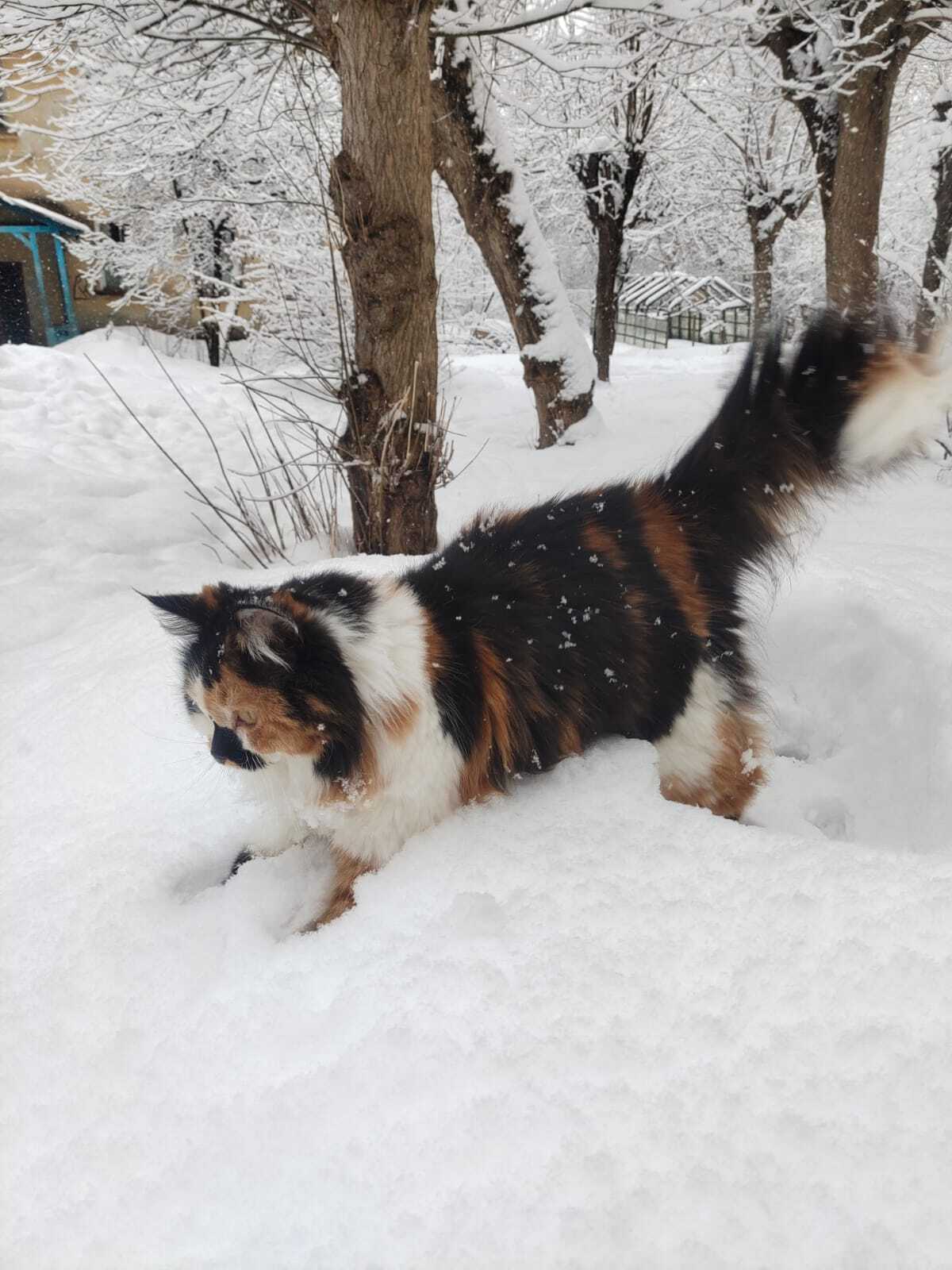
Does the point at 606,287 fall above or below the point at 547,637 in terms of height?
above

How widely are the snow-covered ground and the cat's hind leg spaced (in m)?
0.17

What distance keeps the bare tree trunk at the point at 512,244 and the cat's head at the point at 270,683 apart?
5543mm

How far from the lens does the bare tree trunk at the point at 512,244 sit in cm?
627

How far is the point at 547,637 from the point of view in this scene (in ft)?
A: 6.20

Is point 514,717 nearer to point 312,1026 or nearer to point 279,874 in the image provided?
point 279,874

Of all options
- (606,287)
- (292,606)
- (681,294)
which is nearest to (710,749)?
(292,606)

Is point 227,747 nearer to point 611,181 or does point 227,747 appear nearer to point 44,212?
point 611,181

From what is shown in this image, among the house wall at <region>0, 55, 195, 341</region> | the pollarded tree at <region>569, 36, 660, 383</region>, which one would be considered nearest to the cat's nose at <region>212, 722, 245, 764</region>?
the pollarded tree at <region>569, 36, 660, 383</region>

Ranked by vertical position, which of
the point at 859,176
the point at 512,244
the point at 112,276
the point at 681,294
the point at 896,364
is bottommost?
the point at 896,364

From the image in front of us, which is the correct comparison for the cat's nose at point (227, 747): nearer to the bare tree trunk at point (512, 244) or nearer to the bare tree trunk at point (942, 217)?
the bare tree trunk at point (512, 244)

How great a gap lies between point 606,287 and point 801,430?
35.6 feet

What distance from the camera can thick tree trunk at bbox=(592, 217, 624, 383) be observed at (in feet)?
37.2

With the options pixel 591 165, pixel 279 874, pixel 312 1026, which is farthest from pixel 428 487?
pixel 591 165

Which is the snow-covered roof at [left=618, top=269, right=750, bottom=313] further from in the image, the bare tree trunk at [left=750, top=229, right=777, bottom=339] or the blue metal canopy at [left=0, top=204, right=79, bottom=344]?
the blue metal canopy at [left=0, top=204, right=79, bottom=344]
